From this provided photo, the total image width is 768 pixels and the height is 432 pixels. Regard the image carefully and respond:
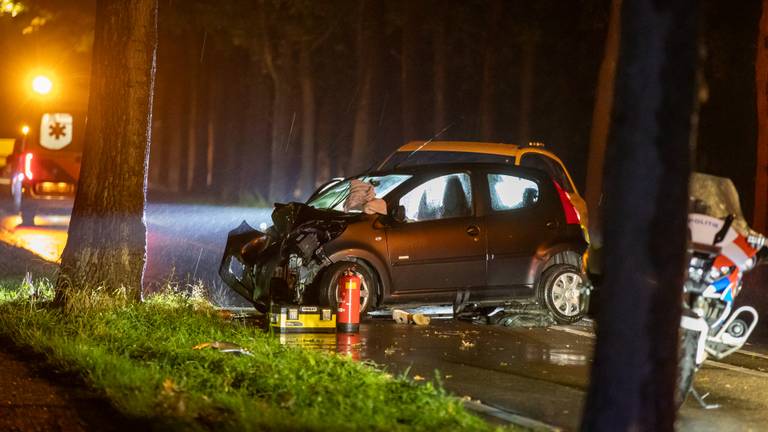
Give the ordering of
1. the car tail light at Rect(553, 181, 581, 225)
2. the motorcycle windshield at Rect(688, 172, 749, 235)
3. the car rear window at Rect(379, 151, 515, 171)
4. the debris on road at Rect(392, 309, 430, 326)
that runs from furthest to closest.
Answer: the car rear window at Rect(379, 151, 515, 171) < the car tail light at Rect(553, 181, 581, 225) < the debris on road at Rect(392, 309, 430, 326) < the motorcycle windshield at Rect(688, 172, 749, 235)

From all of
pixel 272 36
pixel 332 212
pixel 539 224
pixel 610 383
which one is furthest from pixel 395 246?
pixel 272 36

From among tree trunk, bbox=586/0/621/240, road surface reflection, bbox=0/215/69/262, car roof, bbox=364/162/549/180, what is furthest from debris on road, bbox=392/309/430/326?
tree trunk, bbox=586/0/621/240

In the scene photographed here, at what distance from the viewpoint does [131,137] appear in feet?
39.3

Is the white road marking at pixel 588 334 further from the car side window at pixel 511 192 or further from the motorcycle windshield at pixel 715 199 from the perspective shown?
the motorcycle windshield at pixel 715 199

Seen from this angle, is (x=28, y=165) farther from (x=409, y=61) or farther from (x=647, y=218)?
(x=647, y=218)

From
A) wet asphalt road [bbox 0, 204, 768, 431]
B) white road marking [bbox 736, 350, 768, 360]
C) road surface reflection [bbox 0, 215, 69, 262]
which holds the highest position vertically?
road surface reflection [bbox 0, 215, 69, 262]

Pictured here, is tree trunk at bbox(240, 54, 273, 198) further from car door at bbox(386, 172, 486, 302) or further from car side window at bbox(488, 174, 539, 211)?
car door at bbox(386, 172, 486, 302)

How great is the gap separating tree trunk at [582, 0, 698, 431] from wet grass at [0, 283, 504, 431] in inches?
52.5

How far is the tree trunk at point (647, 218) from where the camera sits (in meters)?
Result: 5.90

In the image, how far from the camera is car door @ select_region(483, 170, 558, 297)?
13117 mm

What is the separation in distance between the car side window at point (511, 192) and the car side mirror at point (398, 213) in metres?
1.05

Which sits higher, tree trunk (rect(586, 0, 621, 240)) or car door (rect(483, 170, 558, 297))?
tree trunk (rect(586, 0, 621, 240))

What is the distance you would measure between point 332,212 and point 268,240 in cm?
71

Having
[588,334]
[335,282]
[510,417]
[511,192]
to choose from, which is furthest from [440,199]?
[510,417]
